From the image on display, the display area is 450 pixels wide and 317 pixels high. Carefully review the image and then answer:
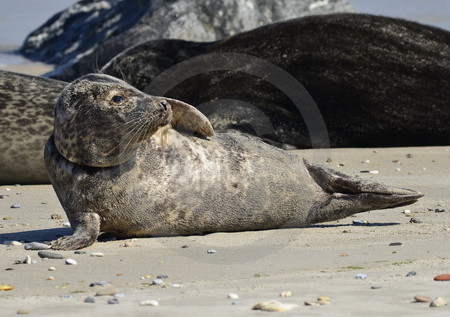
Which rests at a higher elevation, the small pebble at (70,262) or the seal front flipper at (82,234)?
the seal front flipper at (82,234)

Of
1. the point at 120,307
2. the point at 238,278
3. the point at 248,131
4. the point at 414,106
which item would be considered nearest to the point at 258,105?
the point at 248,131

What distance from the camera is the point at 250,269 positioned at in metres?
4.29

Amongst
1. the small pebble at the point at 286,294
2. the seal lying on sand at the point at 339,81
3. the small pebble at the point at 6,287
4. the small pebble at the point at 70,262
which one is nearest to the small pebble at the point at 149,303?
the small pebble at the point at 286,294

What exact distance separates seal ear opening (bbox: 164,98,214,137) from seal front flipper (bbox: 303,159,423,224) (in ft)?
2.49

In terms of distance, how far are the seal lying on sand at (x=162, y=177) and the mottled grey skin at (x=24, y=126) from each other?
276cm

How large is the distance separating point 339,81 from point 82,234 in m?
5.93

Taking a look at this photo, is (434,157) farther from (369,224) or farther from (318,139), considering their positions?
(369,224)

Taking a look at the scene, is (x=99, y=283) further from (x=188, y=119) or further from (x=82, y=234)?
(x=188, y=119)

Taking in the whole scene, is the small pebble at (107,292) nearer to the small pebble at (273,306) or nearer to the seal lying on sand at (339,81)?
the small pebble at (273,306)

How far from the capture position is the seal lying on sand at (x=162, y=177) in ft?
16.8

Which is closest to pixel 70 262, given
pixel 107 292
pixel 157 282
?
pixel 157 282

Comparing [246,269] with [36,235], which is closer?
[246,269]

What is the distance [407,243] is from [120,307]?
186 cm

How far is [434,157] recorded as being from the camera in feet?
29.7
